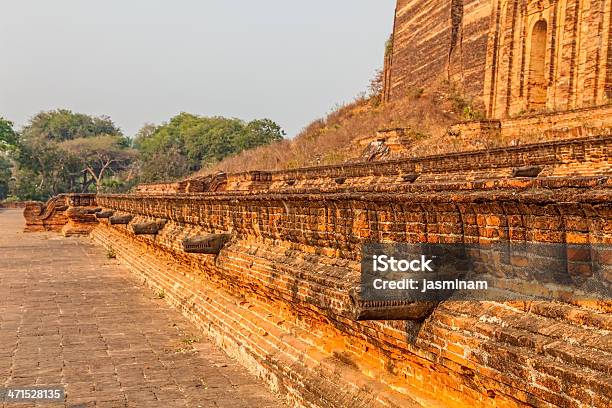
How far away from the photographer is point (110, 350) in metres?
6.67

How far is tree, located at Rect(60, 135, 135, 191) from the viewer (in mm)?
65562

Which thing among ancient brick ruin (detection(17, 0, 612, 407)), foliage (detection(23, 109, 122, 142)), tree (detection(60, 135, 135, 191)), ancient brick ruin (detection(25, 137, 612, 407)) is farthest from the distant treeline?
ancient brick ruin (detection(25, 137, 612, 407))

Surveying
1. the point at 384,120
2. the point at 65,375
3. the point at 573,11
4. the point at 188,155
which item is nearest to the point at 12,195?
the point at 188,155

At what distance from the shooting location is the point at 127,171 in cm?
6825

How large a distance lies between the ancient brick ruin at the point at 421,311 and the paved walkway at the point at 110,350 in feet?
0.90

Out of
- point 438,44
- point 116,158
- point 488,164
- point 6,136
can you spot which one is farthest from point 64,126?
point 488,164

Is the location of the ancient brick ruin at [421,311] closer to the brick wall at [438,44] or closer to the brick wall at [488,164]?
the brick wall at [488,164]

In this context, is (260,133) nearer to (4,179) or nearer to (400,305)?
(4,179)

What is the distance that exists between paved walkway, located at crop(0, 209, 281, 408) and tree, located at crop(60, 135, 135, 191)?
56263 mm

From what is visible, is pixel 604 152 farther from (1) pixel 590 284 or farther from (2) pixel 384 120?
(2) pixel 384 120

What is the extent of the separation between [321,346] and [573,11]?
51.0 feet

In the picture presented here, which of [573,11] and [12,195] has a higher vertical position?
[573,11]

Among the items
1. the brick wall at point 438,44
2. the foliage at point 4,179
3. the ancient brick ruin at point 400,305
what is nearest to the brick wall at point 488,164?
the ancient brick ruin at point 400,305

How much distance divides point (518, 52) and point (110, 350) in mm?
17356
